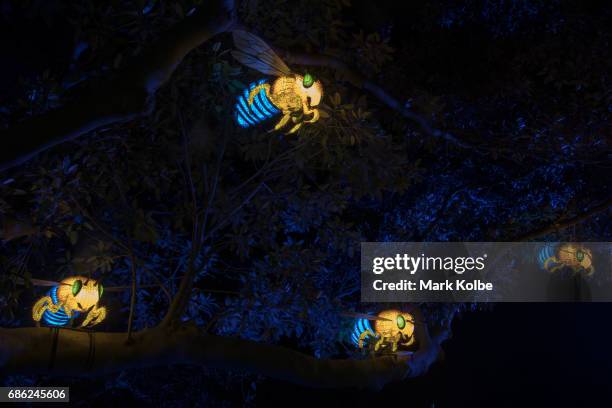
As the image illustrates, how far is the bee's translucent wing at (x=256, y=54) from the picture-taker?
273 cm

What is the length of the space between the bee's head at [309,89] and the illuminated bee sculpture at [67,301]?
1.77m

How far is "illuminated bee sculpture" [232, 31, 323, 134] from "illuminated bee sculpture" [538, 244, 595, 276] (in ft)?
11.6

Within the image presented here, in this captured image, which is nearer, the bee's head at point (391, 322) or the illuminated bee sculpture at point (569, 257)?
the bee's head at point (391, 322)

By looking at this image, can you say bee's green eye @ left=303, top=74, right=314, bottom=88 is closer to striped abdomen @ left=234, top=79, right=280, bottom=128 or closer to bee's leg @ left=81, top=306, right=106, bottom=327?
striped abdomen @ left=234, top=79, right=280, bottom=128

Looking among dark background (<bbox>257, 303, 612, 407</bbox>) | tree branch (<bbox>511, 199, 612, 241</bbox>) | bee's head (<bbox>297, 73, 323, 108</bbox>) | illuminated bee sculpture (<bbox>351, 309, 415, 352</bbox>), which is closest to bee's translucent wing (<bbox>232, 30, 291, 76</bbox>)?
bee's head (<bbox>297, 73, 323, 108</bbox>)

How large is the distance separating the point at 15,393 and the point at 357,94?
11.6 feet

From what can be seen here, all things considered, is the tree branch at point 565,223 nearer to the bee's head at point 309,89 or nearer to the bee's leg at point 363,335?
the bee's leg at point 363,335

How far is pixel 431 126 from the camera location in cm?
425

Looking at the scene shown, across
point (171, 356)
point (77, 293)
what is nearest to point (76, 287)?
point (77, 293)

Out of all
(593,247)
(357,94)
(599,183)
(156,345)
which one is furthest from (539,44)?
(156,345)

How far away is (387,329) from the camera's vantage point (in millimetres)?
4324

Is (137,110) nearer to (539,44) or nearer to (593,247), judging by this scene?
(539,44)

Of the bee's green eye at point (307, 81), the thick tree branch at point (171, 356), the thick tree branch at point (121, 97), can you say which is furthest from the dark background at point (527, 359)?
the thick tree branch at point (121, 97)

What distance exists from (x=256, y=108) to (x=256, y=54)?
1.06ft
